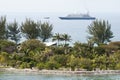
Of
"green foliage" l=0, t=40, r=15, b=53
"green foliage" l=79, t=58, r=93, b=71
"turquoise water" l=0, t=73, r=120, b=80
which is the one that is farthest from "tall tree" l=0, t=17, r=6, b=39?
"green foliage" l=79, t=58, r=93, b=71

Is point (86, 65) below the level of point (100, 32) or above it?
below

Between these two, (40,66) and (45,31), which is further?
(45,31)

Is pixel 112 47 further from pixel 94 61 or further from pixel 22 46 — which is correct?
pixel 22 46

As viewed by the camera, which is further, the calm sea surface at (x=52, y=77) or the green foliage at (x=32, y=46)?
the green foliage at (x=32, y=46)

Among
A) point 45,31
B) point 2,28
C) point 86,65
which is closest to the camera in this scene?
point 86,65

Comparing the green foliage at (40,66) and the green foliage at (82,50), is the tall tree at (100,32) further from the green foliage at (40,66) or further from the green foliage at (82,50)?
the green foliage at (40,66)

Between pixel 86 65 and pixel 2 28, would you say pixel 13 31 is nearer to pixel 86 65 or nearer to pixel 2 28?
pixel 2 28

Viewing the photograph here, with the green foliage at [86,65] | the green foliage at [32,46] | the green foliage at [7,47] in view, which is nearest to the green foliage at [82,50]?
the green foliage at [86,65]

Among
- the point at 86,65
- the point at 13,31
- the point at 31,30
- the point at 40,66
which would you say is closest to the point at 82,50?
the point at 86,65

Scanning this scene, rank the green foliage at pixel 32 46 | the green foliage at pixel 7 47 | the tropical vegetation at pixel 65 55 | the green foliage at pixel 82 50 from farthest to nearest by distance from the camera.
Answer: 1. the green foliage at pixel 7 47
2. the green foliage at pixel 32 46
3. the green foliage at pixel 82 50
4. the tropical vegetation at pixel 65 55

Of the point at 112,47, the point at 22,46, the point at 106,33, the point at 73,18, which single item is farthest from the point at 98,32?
the point at 73,18

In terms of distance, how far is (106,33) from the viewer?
4606 centimetres

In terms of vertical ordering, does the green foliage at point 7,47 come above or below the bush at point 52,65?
above

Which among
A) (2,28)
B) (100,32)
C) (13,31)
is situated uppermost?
(2,28)
